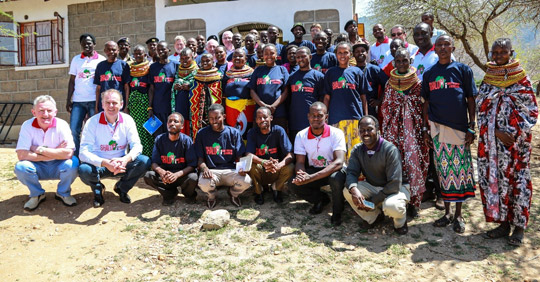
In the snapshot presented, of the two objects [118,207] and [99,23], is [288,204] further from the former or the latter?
[99,23]

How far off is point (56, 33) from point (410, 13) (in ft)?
31.8

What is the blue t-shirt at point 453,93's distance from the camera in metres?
3.92

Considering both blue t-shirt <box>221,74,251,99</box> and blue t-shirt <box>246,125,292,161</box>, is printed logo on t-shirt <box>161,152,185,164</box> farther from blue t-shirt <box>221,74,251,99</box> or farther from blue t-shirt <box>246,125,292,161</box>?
blue t-shirt <box>221,74,251,99</box>

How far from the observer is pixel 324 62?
5.43 meters

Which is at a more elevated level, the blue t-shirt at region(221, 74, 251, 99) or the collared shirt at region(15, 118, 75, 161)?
the blue t-shirt at region(221, 74, 251, 99)

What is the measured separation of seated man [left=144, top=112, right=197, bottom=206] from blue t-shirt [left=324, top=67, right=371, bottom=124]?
5.92 ft

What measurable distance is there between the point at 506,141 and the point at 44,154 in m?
4.99

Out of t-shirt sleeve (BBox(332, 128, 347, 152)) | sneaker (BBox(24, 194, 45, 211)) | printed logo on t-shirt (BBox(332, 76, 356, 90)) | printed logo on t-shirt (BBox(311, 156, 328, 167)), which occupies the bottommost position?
sneaker (BBox(24, 194, 45, 211))

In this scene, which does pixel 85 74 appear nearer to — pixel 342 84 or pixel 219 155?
pixel 219 155

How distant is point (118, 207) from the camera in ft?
15.7

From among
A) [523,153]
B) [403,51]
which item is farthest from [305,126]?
[523,153]

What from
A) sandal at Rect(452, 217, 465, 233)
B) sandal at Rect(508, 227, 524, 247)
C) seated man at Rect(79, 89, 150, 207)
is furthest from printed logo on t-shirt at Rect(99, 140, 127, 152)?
sandal at Rect(508, 227, 524, 247)

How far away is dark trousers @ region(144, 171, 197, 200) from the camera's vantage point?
4.69 metres

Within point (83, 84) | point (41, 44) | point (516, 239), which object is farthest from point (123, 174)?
point (41, 44)
